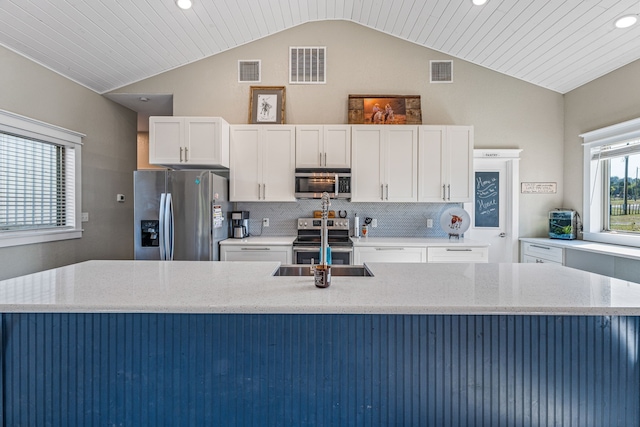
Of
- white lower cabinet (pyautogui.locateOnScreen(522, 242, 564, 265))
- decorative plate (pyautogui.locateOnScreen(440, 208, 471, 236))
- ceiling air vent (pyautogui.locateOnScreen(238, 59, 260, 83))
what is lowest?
white lower cabinet (pyautogui.locateOnScreen(522, 242, 564, 265))

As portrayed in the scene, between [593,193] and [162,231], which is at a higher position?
[593,193]

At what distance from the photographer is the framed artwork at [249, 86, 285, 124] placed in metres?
4.09

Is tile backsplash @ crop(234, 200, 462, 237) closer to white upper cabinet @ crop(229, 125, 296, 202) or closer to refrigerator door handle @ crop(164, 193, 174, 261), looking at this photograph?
white upper cabinet @ crop(229, 125, 296, 202)

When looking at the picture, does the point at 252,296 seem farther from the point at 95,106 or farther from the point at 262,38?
the point at 95,106

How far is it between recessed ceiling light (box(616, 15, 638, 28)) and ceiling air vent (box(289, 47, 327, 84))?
289 centimetres

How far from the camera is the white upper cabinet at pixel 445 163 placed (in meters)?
3.85

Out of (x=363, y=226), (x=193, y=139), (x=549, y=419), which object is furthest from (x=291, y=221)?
(x=549, y=419)

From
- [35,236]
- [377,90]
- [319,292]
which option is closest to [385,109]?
[377,90]

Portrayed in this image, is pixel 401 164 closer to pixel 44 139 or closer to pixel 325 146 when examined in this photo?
pixel 325 146

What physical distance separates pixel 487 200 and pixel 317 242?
92.8 inches

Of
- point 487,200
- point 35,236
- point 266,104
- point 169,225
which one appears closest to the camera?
point 35,236

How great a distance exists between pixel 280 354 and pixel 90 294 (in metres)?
0.84

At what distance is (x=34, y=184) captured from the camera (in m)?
3.34

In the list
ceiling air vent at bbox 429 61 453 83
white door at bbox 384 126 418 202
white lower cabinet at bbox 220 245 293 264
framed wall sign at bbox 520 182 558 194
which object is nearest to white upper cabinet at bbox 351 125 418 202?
white door at bbox 384 126 418 202
